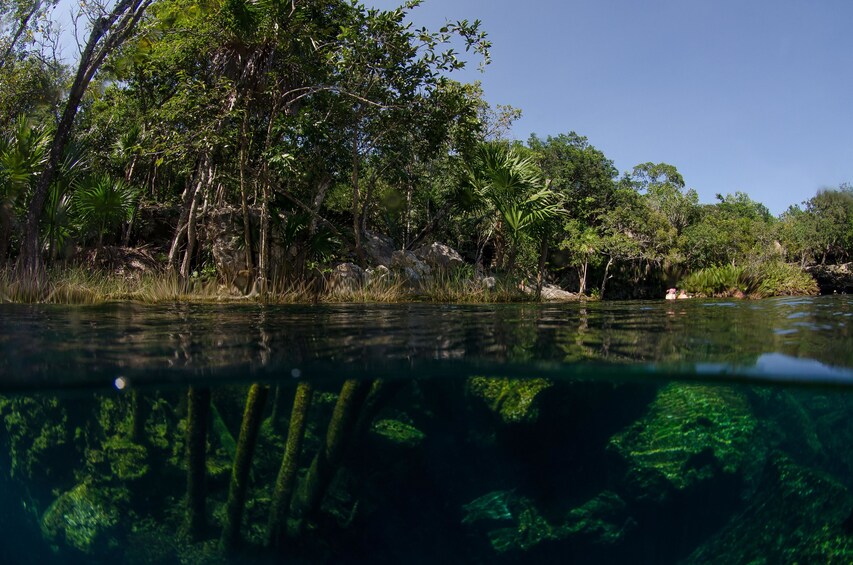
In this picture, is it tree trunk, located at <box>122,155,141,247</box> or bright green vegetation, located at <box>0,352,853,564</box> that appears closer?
bright green vegetation, located at <box>0,352,853,564</box>

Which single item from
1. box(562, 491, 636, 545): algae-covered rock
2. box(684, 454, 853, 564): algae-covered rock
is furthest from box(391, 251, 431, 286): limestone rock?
box(684, 454, 853, 564): algae-covered rock

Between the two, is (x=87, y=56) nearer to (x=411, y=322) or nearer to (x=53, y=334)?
(x=53, y=334)

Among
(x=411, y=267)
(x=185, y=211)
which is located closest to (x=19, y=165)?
(x=185, y=211)

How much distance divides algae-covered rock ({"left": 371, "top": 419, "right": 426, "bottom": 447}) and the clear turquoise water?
1.3 inches

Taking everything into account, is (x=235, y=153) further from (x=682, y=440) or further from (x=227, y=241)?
(x=682, y=440)

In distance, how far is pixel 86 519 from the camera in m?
7.28

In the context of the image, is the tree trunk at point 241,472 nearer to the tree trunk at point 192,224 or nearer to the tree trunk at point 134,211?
the tree trunk at point 192,224

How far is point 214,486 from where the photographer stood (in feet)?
24.0

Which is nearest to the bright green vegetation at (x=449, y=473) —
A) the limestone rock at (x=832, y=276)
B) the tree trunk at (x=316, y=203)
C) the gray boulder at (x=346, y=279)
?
the gray boulder at (x=346, y=279)

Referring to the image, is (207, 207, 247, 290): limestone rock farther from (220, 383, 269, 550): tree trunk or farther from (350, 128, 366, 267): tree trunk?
(220, 383, 269, 550): tree trunk

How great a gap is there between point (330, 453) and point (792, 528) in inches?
217

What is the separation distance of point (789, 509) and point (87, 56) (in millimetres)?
16455

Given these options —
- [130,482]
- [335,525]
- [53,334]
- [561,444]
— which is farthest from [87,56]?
[561,444]

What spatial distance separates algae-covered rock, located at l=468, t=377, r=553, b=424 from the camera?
7.26 meters
